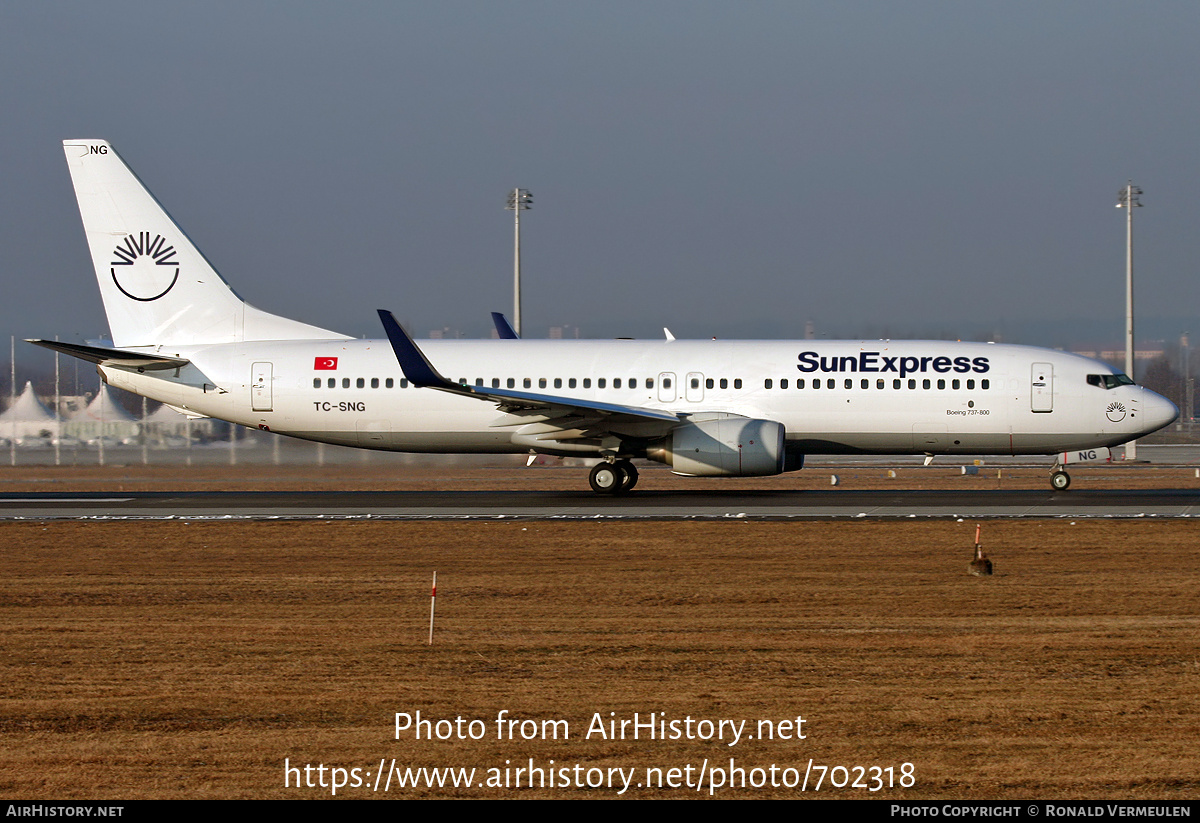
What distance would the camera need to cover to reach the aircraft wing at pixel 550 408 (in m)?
24.5

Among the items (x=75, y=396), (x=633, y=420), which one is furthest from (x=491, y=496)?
(x=75, y=396)

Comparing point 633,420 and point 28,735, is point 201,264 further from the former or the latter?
point 28,735

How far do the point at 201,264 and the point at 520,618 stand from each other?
784 inches

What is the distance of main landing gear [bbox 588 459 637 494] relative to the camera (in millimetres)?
27328

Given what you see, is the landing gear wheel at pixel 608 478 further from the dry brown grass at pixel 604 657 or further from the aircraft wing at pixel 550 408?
the dry brown grass at pixel 604 657

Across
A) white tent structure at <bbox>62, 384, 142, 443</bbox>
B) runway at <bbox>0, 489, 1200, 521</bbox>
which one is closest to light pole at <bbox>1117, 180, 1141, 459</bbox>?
runway at <bbox>0, 489, 1200, 521</bbox>

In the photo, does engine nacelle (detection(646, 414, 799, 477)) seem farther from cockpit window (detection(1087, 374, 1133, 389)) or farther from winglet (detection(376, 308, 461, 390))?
cockpit window (detection(1087, 374, 1133, 389))

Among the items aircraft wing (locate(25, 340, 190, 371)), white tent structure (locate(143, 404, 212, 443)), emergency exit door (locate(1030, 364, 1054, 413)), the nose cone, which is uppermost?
aircraft wing (locate(25, 340, 190, 371))

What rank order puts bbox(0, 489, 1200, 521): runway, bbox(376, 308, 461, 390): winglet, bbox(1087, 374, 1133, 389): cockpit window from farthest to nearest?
bbox(1087, 374, 1133, 389): cockpit window → bbox(376, 308, 461, 390): winglet → bbox(0, 489, 1200, 521): runway

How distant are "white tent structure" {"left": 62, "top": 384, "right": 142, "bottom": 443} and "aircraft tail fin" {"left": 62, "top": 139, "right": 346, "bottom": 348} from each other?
1876 cm

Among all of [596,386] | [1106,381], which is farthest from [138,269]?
[1106,381]

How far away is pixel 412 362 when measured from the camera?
80.9 feet

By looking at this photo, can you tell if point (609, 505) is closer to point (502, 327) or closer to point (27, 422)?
point (502, 327)

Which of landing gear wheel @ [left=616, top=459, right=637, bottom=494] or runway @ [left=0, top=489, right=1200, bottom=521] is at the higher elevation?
landing gear wheel @ [left=616, top=459, right=637, bottom=494]
